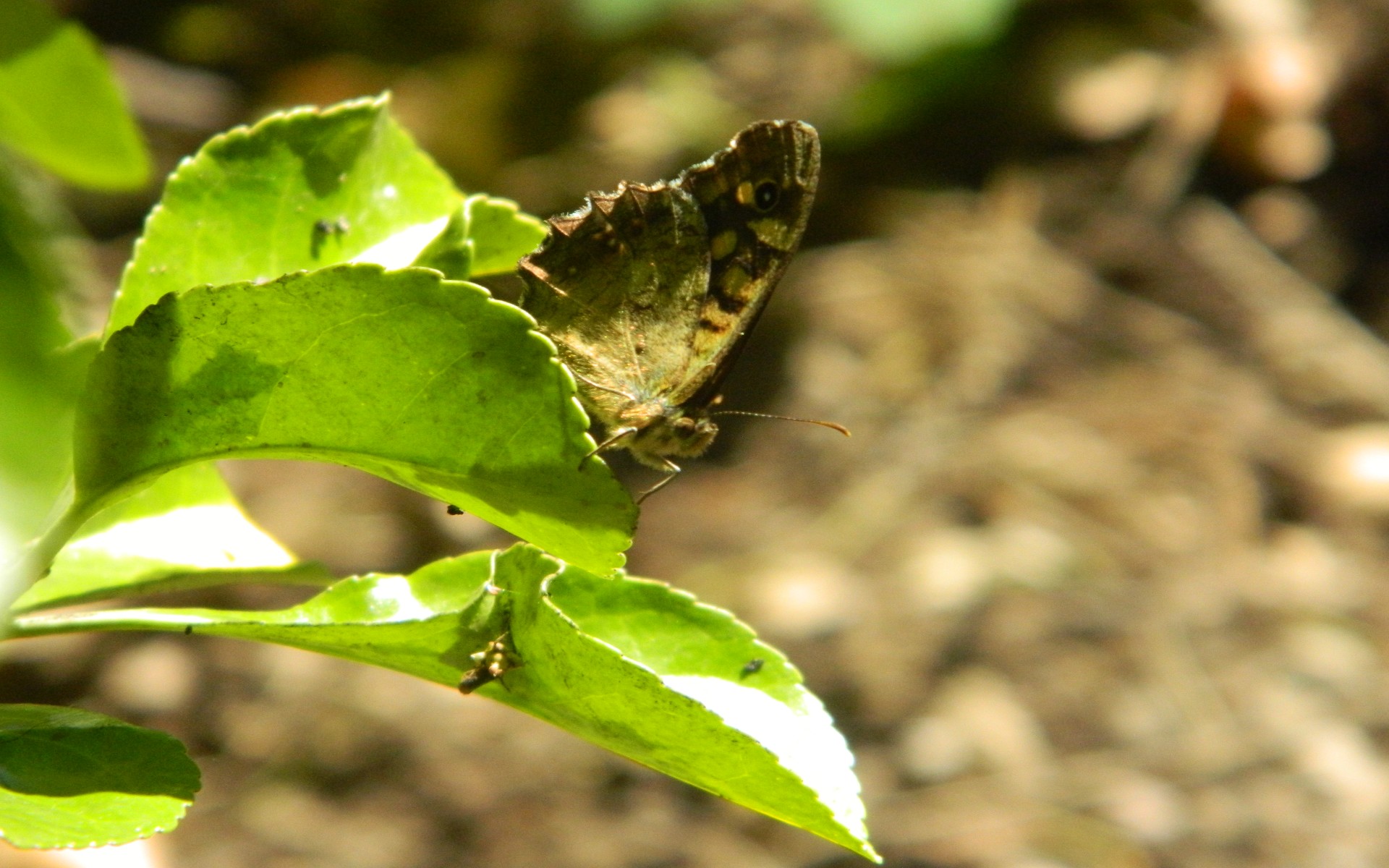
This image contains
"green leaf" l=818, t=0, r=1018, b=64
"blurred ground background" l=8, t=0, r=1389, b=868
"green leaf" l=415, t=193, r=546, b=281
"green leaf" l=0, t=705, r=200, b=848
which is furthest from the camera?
"green leaf" l=818, t=0, r=1018, b=64

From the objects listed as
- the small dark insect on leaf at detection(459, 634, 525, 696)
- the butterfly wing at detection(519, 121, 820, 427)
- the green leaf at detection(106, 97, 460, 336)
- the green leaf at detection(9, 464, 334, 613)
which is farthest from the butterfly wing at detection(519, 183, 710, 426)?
the small dark insect on leaf at detection(459, 634, 525, 696)

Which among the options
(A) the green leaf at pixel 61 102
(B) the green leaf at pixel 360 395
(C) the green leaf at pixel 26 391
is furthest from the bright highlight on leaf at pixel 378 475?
(A) the green leaf at pixel 61 102

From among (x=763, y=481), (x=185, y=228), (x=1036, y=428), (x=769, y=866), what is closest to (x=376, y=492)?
(x=763, y=481)

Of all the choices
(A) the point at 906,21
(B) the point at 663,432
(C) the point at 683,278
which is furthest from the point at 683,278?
(A) the point at 906,21

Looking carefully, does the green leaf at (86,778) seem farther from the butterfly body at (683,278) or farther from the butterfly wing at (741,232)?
the butterfly wing at (741,232)

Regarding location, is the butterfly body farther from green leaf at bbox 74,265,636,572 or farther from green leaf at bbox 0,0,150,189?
green leaf at bbox 74,265,636,572

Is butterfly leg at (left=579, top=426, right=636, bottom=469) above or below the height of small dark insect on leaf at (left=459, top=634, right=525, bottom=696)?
above
